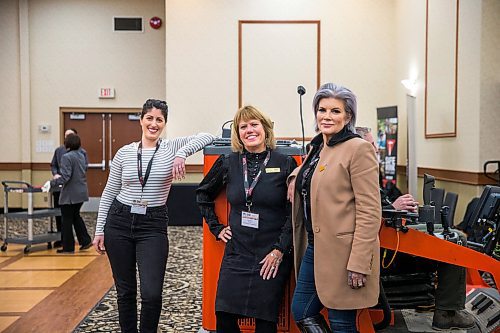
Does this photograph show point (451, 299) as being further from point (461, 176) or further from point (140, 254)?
point (461, 176)

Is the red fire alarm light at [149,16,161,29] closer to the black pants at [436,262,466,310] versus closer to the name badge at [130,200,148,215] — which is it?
the black pants at [436,262,466,310]

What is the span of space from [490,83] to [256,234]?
509 cm

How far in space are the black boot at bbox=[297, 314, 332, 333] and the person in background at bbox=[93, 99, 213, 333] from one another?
0.82 meters

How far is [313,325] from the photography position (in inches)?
111

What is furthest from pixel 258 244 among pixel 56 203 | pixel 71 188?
pixel 56 203

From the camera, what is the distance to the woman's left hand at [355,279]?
102 inches

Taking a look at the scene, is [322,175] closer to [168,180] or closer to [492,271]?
[168,180]


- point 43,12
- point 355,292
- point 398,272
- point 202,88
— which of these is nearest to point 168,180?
point 355,292

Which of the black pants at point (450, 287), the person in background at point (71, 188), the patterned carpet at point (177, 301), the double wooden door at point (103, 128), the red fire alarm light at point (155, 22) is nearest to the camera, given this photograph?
the black pants at point (450, 287)

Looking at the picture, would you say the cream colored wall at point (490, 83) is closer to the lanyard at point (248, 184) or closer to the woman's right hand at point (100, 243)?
the lanyard at point (248, 184)

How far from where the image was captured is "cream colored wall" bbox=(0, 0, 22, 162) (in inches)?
511

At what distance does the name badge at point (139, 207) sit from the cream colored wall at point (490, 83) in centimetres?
511

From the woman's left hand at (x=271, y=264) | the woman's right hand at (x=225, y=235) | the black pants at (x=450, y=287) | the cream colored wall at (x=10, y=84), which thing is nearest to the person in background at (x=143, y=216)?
the woman's right hand at (x=225, y=235)

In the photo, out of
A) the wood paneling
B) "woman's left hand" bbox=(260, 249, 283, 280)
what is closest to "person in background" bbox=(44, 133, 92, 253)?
the wood paneling
